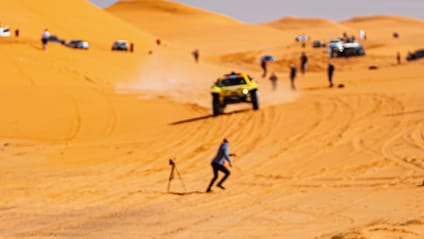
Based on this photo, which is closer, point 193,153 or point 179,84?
point 193,153

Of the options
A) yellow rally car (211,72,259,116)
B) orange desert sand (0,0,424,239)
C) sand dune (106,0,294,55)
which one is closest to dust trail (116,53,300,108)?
orange desert sand (0,0,424,239)

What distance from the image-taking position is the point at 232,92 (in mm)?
29250

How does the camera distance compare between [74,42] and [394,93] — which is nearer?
[394,93]

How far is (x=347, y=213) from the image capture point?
46.1 ft

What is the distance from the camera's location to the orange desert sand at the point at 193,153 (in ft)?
45.6

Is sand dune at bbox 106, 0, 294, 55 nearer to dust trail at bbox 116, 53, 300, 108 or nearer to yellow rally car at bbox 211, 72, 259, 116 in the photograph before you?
dust trail at bbox 116, 53, 300, 108

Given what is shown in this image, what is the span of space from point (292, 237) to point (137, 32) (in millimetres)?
78664

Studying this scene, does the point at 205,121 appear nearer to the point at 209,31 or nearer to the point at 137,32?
the point at 137,32

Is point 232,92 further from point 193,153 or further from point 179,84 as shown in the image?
point 179,84

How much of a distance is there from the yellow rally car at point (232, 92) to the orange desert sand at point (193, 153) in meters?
0.60

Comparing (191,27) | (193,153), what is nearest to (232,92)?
(193,153)

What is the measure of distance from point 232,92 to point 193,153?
258 inches

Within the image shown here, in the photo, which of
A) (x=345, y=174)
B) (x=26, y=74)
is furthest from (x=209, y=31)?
(x=345, y=174)

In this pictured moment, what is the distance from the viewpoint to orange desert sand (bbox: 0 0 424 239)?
13891mm
